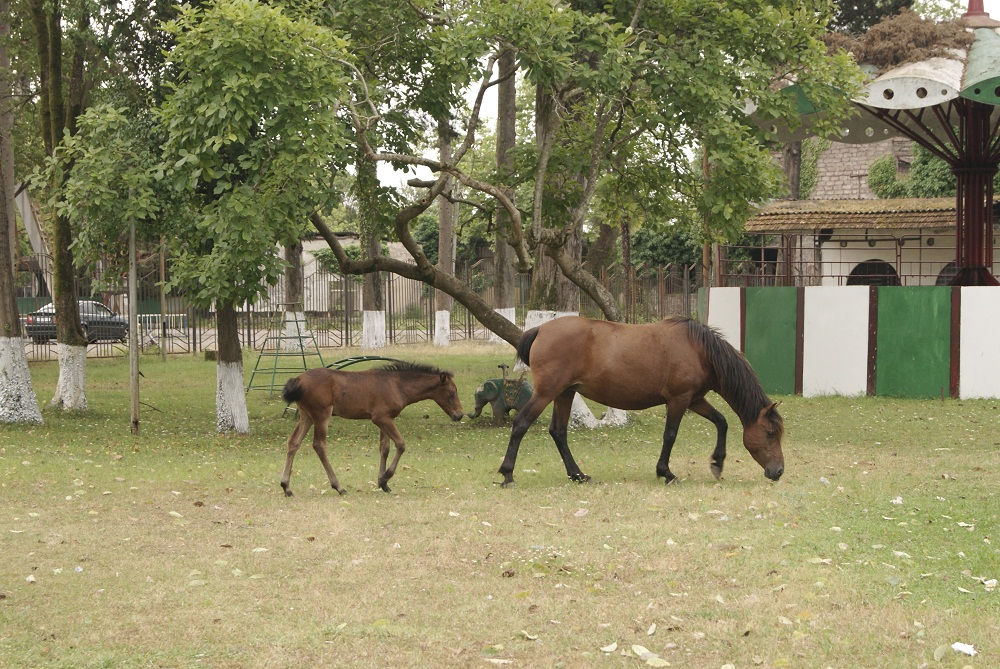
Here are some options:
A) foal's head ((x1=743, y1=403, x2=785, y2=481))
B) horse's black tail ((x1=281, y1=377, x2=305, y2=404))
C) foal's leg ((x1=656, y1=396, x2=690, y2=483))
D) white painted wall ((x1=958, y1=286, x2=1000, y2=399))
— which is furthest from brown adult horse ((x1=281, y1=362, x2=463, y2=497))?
white painted wall ((x1=958, y1=286, x2=1000, y2=399))

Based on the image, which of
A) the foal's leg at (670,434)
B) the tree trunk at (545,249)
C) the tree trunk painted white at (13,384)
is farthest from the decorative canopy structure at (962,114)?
the tree trunk painted white at (13,384)

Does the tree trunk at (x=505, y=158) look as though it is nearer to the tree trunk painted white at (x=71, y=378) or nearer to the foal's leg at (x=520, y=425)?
the foal's leg at (x=520, y=425)

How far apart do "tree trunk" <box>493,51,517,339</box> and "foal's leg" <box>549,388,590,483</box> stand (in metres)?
5.59

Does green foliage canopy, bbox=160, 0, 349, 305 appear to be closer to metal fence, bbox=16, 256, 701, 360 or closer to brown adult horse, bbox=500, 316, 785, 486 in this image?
brown adult horse, bbox=500, 316, 785, 486

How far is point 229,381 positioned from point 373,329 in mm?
17122

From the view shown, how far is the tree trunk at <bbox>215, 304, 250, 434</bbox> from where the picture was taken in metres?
15.6

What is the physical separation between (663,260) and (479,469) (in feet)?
112

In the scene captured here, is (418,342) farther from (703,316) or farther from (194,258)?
(194,258)

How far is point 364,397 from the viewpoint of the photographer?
1042 centimetres

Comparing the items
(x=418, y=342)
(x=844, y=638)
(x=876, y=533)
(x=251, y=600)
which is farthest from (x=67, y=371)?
(x=418, y=342)

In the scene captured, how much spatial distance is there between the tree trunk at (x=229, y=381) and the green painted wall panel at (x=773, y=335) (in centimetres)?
1061

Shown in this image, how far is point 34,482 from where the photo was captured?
36.3ft

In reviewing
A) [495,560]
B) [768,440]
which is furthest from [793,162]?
[495,560]

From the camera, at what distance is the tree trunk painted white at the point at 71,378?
1762 cm
